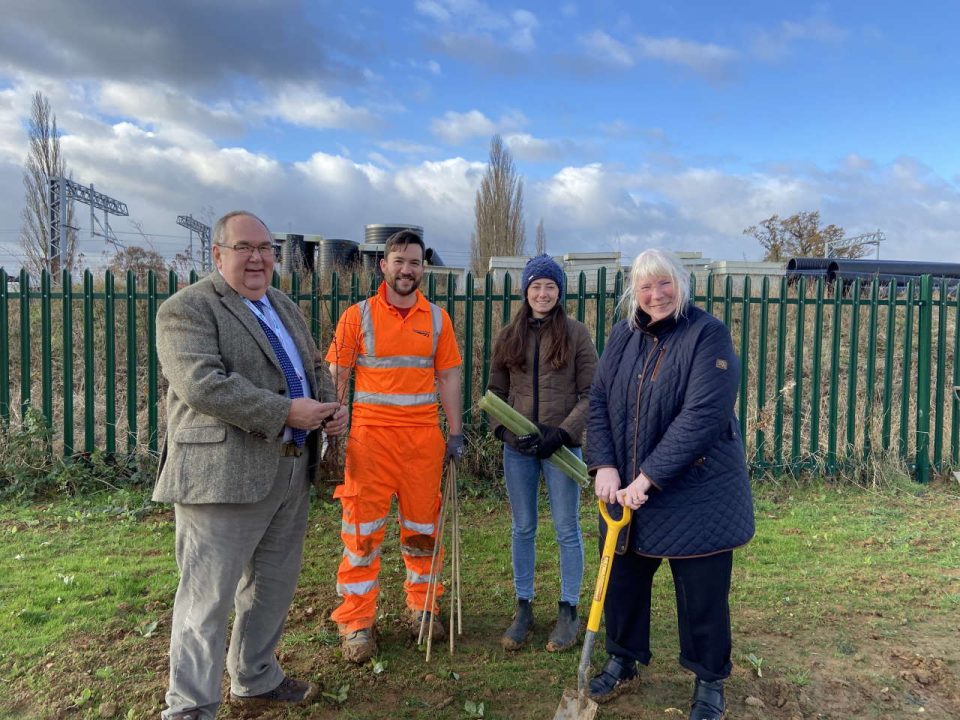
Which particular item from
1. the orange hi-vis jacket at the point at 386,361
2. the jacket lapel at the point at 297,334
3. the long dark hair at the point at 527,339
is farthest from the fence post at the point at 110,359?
the long dark hair at the point at 527,339

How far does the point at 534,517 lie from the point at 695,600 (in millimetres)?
999

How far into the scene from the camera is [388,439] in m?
3.22

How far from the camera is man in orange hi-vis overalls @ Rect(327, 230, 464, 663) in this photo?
321 cm

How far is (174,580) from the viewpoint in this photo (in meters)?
4.09

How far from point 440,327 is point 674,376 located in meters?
1.38

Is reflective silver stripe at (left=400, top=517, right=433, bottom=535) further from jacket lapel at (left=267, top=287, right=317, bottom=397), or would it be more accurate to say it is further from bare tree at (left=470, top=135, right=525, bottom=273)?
bare tree at (left=470, top=135, right=525, bottom=273)

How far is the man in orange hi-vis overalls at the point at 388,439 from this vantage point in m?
3.21

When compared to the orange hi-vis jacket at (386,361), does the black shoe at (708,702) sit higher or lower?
lower

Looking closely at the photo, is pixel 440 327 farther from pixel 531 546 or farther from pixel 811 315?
pixel 811 315

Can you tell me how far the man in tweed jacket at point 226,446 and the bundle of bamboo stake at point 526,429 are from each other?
2.70 feet

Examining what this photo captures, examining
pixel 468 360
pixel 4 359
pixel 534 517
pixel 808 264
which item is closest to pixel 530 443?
pixel 534 517

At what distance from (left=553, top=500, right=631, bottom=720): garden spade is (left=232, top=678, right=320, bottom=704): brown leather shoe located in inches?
42.2

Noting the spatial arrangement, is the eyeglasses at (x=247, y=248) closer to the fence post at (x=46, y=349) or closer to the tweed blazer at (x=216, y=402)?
the tweed blazer at (x=216, y=402)

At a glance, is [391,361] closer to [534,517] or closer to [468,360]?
[534,517]
